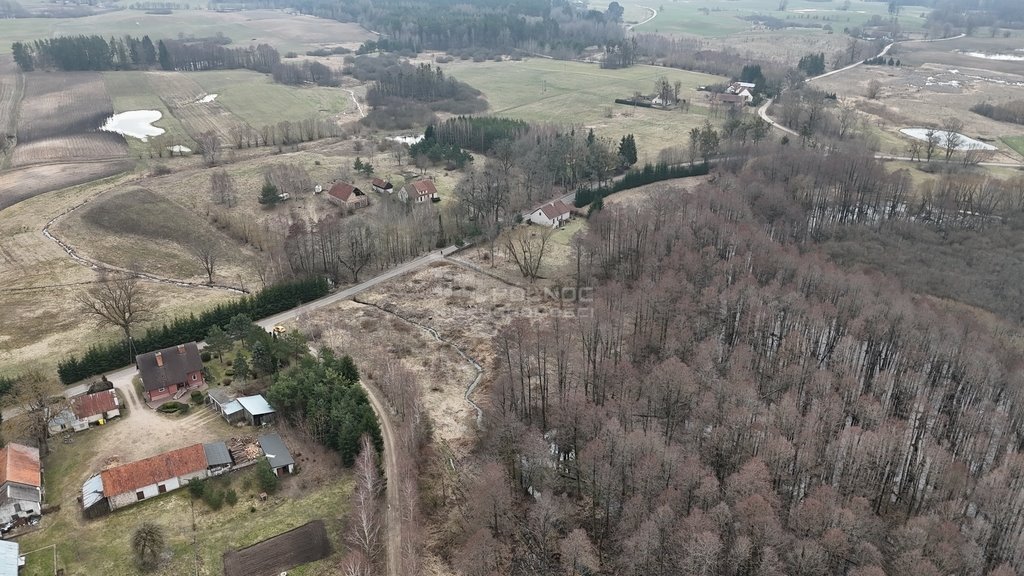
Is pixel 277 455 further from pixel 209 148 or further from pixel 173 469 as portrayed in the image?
pixel 209 148

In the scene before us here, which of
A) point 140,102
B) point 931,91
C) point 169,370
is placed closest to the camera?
point 169,370

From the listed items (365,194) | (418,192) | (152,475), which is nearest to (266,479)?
(152,475)

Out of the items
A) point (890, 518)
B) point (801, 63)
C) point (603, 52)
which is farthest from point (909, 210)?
point (603, 52)

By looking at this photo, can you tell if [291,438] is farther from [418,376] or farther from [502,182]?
[502,182]

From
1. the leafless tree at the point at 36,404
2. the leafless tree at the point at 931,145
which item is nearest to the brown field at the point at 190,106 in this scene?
the leafless tree at the point at 36,404

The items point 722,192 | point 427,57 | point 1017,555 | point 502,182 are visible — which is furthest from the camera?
point 427,57

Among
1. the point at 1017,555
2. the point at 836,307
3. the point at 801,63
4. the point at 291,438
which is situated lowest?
→ the point at 291,438
